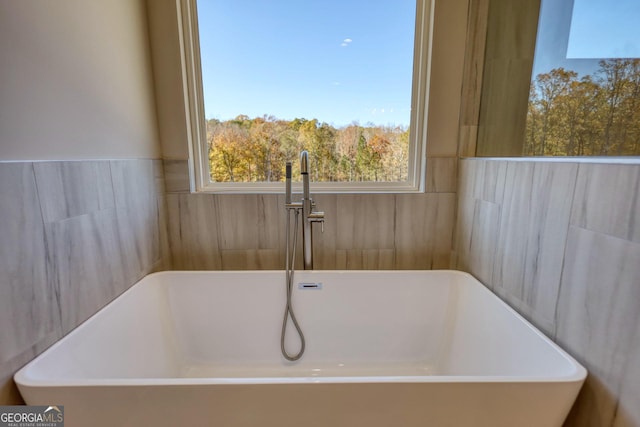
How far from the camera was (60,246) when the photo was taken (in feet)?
3.30

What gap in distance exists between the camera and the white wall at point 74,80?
875 mm

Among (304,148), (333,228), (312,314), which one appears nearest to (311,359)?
(312,314)

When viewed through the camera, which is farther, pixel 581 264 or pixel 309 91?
pixel 309 91

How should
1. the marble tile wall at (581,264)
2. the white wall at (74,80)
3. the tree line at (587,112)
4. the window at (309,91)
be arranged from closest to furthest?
1. the marble tile wall at (581,264)
2. the white wall at (74,80)
3. the tree line at (587,112)
4. the window at (309,91)

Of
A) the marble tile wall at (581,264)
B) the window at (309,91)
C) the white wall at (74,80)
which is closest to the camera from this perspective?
the marble tile wall at (581,264)

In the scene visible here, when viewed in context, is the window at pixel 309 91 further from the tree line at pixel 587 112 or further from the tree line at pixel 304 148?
the tree line at pixel 587 112

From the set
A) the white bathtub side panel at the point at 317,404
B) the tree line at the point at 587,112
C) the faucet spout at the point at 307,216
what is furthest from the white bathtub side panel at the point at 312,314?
the tree line at the point at 587,112

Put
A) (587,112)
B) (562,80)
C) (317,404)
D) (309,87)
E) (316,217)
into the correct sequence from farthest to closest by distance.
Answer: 1. (309,87)
2. (316,217)
3. (562,80)
4. (587,112)
5. (317,404)

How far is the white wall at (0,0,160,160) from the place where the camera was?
34.5 inches

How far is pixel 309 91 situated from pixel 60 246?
138 cm

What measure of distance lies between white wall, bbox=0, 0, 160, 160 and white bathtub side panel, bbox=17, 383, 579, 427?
0.78m

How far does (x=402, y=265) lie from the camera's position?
1.79m

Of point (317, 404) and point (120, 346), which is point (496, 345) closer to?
point (317, 404)

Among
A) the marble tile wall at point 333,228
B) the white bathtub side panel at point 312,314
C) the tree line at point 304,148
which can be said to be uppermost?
the tree line at point 304,148
